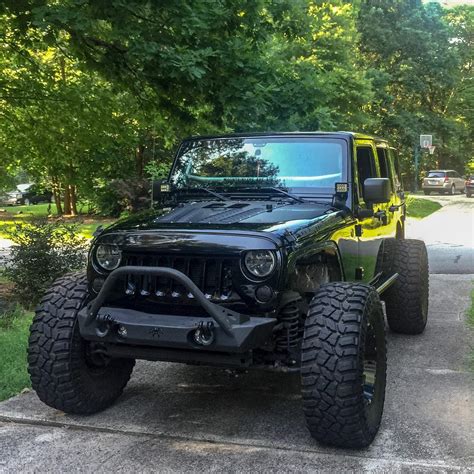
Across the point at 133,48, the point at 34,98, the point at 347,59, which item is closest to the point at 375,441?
the point at 133,48

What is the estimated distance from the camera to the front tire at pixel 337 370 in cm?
336

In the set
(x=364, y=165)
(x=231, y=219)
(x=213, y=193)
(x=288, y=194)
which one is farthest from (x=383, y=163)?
(x=231, y=219)

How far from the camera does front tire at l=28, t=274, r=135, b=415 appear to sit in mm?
3842

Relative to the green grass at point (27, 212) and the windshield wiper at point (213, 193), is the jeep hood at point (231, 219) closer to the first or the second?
the windshield wiper at point (213, 193)

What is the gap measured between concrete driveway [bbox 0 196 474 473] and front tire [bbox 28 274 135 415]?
0.17 metres

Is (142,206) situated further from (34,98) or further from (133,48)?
(133,48)

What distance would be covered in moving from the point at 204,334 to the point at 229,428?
0.84 m

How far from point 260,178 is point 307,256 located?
1104 mm

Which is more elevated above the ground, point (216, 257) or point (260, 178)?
point (260, 178)

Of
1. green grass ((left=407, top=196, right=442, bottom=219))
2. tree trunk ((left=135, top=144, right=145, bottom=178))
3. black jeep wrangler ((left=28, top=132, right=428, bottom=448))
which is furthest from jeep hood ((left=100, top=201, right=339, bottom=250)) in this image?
green grass ((left=407, top=196, right=442, bottom=219))

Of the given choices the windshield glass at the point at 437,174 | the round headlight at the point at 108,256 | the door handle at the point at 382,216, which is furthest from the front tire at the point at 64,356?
the windshield glass at the point at 437,174

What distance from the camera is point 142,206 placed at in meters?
19.9

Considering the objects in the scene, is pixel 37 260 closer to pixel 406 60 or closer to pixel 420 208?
pixel 420 208

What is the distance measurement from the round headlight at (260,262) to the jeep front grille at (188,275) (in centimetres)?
8
